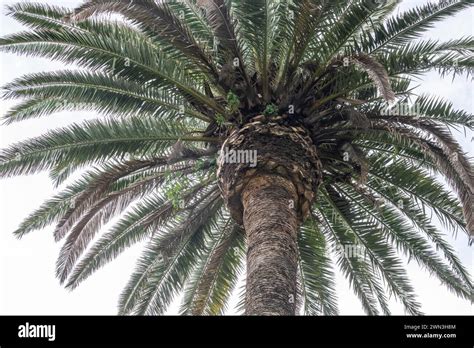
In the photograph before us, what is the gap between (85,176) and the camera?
1026 centimetres

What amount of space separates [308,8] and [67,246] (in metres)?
5.13

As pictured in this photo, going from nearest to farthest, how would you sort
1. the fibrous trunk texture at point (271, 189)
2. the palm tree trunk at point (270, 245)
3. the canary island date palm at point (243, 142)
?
the palm tree trunk at point (270, 245)
the fibrous trunk texture at point (271, 189)
the canary island date palm at point (243, 142)

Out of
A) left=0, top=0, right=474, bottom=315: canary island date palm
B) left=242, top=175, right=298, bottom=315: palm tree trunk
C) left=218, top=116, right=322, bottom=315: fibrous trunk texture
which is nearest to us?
left=242, top=175, right=298, bottom=315: palm tree trunk

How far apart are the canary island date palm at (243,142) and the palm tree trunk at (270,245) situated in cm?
3

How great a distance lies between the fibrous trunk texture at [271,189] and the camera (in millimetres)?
7164

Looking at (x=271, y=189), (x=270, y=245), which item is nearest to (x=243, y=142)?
(x=271, y=189)

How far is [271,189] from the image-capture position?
26.3 ft

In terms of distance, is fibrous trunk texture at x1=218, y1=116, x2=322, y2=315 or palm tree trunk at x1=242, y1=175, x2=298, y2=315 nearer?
palm tree trunk at x1=242, y1=175, x2=298, y2=315

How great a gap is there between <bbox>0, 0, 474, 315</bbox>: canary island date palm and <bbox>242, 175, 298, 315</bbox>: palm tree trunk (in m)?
0.03

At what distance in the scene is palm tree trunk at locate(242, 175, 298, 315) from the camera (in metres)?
6.61

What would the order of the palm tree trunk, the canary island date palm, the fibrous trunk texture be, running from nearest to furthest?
1. the palm tree trunk
2. the fibrous trunk texture
3. the canary island date palm
